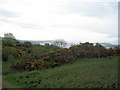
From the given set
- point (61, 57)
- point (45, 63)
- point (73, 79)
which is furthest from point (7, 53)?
point (73, 79)

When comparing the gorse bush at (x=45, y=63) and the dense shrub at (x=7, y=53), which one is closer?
the gorse bush at (x=45, y=63)

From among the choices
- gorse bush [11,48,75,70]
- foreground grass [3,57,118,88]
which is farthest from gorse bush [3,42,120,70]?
foreground grass [3,57,118,88]

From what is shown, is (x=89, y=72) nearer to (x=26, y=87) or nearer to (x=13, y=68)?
(x=26, y=87)

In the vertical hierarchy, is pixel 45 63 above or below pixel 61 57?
below

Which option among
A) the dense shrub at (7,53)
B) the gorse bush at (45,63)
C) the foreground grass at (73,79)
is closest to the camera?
the foreground grass at (73,79)

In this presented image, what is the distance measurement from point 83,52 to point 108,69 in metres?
3.22

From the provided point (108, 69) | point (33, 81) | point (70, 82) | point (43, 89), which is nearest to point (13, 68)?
point (33, 81)

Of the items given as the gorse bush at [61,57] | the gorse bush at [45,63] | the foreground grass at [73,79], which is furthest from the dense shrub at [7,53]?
the foreground grass at [73,79]

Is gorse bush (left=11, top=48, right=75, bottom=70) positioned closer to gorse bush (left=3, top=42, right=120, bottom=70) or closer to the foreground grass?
gorse bush (left=3, top=42, right=120, bottom=70)

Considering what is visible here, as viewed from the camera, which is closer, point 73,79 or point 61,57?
point 73,79

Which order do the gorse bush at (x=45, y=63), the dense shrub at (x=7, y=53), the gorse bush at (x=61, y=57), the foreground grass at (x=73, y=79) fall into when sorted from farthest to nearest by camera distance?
the dense shrub at (x=7, y=53) → the gorse bush at (x=61, y=57) → the gorse bush at (x=45, y=63) → the foreground grass at (x=73, y=79)

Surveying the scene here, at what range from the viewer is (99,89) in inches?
208

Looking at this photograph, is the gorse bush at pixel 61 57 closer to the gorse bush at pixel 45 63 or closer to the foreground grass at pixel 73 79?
the gorse bush at pixel 45 63

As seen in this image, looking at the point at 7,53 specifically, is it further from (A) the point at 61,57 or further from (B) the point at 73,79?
(B) the point at 73,79
